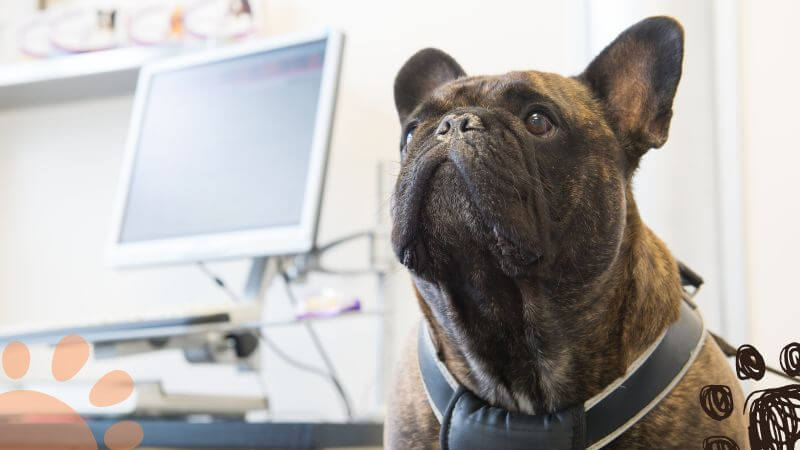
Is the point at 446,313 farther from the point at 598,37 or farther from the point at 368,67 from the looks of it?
the point at 368,67

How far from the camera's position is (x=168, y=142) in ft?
5.78

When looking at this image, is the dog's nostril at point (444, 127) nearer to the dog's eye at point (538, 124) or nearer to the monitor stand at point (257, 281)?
the dog's eye at point (538, 124)

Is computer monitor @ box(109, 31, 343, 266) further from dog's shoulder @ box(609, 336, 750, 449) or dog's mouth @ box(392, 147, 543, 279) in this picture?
dog's shoulder @ box(609, 336, 750, 449)

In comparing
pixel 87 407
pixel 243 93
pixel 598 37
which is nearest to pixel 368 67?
pixel 243 93

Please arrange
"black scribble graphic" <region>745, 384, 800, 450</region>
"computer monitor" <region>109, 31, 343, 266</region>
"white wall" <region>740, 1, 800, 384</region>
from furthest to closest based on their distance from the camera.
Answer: "computer monitor" <region>109, 31, 343, 266</region>
"white wall" <region>740, 1, 800, 384</region>
"black scribble graphic" <region>745, 384, 800, 450</region>

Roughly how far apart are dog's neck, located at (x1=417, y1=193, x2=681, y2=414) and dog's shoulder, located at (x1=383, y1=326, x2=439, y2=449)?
5 cm

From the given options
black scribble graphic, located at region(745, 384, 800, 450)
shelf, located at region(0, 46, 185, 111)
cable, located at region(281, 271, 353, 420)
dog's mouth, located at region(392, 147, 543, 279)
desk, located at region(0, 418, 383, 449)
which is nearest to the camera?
black scribble graphic, located at region(745, 384, 800, 450)

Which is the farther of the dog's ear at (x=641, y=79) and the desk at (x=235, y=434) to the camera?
the desk at (x=235, y=434)

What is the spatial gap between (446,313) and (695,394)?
260 mm

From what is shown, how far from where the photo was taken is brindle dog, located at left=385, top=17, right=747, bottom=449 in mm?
760

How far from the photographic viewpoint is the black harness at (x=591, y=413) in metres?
0.77

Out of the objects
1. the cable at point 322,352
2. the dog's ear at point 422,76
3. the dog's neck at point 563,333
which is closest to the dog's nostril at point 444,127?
the dog's neck at point 563,333

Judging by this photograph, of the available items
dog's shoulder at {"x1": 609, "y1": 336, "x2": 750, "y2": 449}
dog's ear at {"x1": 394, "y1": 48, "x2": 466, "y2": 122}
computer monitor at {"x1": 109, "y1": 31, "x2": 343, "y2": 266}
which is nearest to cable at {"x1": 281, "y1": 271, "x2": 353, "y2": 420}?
computer monitor at {"x1": 109, "y1": 31, "x2": 343, "y2": 266}

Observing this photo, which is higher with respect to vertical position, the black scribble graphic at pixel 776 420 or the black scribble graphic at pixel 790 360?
the black scribble graphic at pixel 790 360
